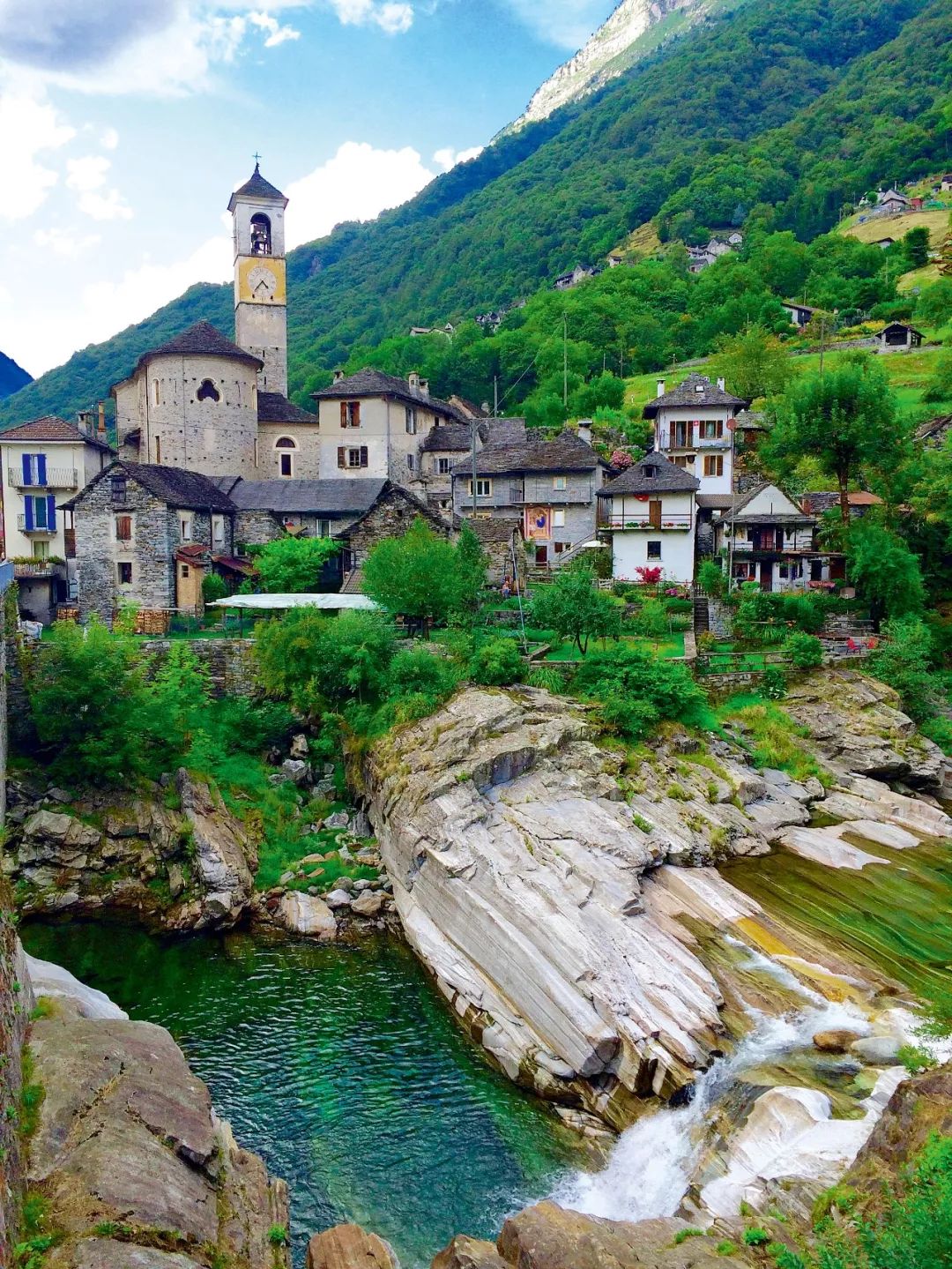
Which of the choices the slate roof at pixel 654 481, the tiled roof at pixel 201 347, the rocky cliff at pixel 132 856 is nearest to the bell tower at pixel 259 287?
the tiled roof at pixel 201 347

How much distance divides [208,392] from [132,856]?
36453mm

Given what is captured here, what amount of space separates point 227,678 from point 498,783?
49.1 ft

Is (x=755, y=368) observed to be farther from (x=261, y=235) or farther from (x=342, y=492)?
(x=261, y=235)

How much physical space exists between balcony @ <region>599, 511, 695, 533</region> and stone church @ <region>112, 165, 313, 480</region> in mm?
21184

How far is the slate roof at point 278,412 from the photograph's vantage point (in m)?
61.1

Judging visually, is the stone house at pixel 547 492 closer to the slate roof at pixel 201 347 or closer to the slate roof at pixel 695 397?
the slate roof at pixel 695 397

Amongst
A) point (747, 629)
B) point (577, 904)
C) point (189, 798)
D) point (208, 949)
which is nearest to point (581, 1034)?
point (577, 904)

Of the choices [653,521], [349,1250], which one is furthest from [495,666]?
[349,1250]

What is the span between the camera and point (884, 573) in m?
44.3

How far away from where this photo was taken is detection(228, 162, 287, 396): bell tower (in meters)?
69.2

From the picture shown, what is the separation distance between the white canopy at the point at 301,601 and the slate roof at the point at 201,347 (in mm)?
21879

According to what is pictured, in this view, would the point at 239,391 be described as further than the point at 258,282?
No

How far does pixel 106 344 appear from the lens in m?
121

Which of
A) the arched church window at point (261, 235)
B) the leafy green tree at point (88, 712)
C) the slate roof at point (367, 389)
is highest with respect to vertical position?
the arched church window at point (261, 235)
